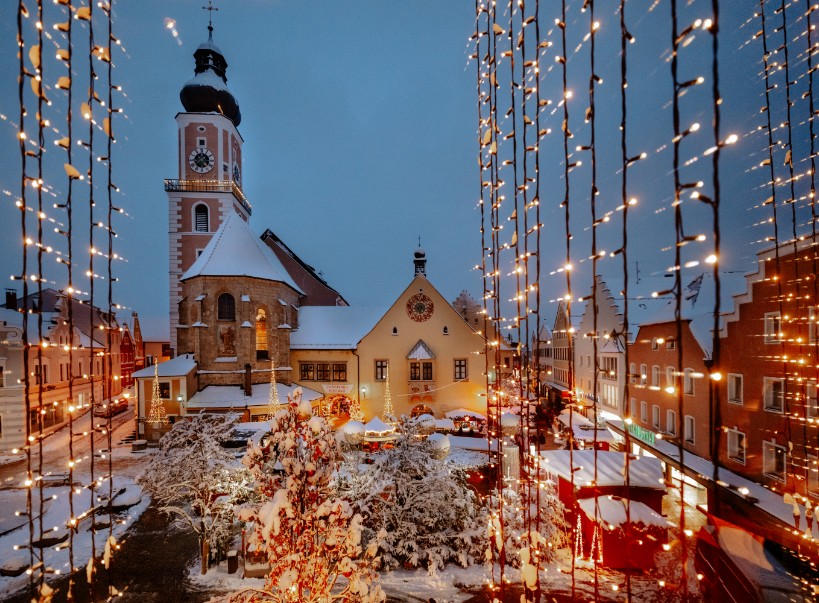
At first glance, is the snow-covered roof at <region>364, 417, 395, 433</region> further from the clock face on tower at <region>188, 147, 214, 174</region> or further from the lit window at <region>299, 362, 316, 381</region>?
the clock face on tower at <region>188, 147, 214, 174</region>

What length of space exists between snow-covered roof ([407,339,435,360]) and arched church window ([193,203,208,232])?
61.3 feet

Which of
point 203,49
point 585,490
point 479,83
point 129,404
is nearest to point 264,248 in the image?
point 203,49

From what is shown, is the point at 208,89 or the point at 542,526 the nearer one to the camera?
the point at 542,526

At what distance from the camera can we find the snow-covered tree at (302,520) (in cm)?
540

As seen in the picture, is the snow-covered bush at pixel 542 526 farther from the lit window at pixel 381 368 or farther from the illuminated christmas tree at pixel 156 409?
the illuminated christmas tree at pixel 156 409

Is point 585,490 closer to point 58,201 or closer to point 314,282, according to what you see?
point 58,201

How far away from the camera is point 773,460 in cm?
1117

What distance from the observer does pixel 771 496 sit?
10.5 metres

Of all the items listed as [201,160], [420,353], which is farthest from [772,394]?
[201,160]

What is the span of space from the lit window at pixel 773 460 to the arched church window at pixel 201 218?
33745 mm

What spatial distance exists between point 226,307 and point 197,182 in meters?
11.1

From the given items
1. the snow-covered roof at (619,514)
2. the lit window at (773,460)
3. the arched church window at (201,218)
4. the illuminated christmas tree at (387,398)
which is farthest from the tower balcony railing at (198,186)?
the lit window at (773,460)

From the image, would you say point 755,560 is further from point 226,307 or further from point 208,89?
point 208,89

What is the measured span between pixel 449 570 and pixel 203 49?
131ft
